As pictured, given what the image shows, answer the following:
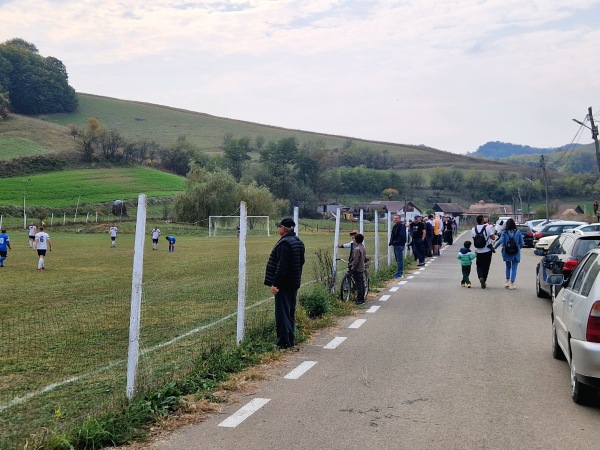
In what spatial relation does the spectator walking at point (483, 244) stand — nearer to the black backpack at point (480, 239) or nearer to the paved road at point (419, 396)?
the black backpack at point (480, 239)

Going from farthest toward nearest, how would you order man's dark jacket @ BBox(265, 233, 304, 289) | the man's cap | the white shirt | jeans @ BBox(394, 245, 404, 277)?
the white shirt → jeans @ BBox(394, 245, 404, 277) → the man's cap → man's dark jacket @ BBox(265, 233, 304, 289)

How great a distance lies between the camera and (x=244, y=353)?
326 inches

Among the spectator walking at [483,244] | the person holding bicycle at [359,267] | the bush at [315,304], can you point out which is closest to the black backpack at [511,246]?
the spectator walking at [483,244]

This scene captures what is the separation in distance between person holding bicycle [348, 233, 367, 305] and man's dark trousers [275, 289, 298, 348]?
4520 mm

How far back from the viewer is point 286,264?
28.9 feet

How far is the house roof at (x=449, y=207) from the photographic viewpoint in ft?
465

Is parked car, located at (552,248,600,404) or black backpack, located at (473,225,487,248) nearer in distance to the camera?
parked car, located at (552,248,600,404)

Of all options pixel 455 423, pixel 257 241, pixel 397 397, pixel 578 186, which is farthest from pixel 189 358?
pixel 578 186

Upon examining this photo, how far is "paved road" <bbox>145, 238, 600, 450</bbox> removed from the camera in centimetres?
532

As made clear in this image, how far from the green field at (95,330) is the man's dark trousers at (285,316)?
900 millimetres

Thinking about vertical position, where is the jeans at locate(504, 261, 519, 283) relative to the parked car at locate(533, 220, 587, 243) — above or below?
below

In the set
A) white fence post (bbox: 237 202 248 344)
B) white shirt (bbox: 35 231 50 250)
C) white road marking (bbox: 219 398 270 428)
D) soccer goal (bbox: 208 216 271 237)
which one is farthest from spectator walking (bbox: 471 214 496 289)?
white shirt (bbox: 35 231 50 250)

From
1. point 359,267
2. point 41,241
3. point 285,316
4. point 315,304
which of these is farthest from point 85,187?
point 285,316

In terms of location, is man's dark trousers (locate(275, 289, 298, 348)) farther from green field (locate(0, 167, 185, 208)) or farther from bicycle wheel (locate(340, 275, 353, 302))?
green field (locate(0, 167, 185, 208))
